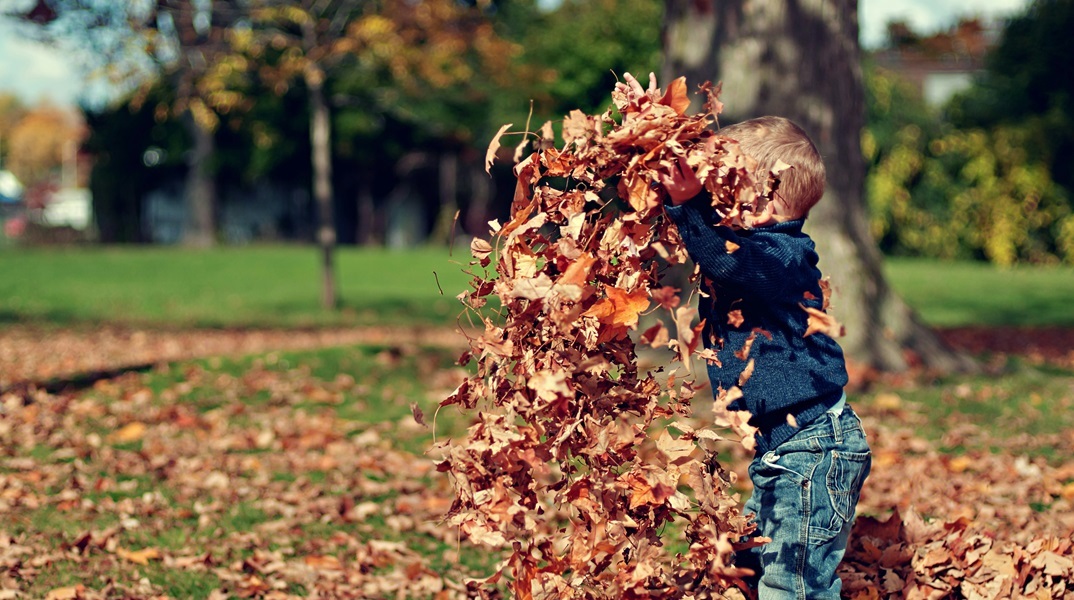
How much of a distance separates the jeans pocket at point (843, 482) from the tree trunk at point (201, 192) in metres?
32.7

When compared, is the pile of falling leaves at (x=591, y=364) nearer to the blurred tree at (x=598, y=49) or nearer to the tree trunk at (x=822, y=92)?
the tree trunk at (x=822, y=92)

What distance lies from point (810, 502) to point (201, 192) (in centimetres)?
3431

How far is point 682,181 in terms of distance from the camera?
2568 millimetres

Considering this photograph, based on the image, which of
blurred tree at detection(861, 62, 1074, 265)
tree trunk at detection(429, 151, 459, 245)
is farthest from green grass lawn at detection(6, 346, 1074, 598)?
tree trunk at detection(429, 151, 459, 245)

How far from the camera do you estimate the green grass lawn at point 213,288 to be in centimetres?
1441

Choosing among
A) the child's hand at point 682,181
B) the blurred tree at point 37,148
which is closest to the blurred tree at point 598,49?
the child's hand at point 682,181

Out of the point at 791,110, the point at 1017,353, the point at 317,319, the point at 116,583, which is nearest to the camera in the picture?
the point at 116,583

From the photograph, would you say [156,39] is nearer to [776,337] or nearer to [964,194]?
[776,337]

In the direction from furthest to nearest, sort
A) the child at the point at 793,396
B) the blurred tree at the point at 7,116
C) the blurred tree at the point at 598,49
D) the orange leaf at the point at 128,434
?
the blurred tree at the point at 7,116 → the blurred tree at the point at 598,49 → the orange leaf at the point at 128,434 → the child at the point at 793,396

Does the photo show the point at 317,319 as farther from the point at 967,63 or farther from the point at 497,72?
the point at 967,63

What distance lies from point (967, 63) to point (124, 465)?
46.8 metres

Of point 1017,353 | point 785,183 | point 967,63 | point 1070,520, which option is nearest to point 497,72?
point 1017,353

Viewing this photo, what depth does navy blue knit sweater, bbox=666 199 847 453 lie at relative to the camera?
2.74 metres

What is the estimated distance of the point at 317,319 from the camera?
14.2 meters
